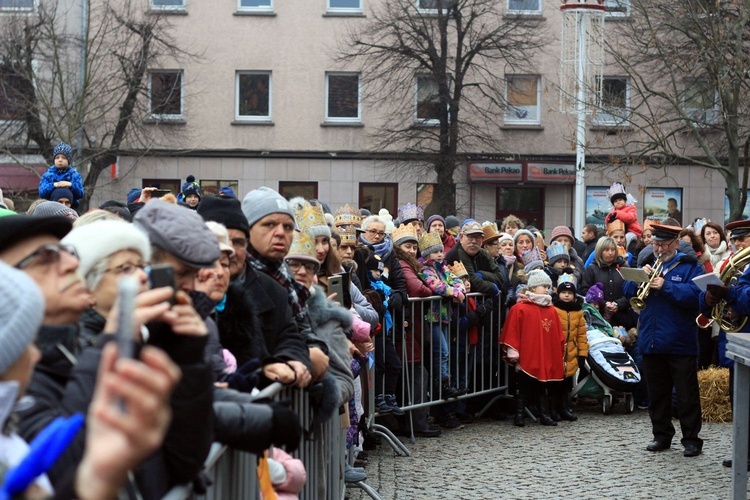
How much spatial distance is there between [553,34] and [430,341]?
25.9m

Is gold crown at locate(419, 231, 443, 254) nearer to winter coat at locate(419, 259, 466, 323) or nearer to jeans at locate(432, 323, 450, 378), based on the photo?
winter coat at locate(419, 259, 466, 323)

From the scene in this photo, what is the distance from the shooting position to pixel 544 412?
12.6m

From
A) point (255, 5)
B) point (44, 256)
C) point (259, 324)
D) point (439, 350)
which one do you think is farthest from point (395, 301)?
point (255, 5)

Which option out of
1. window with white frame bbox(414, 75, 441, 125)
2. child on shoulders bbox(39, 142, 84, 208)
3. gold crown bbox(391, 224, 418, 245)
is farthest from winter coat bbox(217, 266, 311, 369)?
A: window with white frame bbox(414, 75, 441, 125)

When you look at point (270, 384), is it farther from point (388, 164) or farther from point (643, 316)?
point (388, 164)

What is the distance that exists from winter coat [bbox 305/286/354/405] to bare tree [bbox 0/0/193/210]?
24.4 meters

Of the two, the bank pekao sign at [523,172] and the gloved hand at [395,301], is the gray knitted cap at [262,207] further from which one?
the bank pekao sign at [523,172]

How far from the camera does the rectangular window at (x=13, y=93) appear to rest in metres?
31.4

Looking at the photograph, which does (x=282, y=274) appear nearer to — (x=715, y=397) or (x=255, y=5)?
(x=715, y=397)

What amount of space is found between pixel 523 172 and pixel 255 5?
10.2 meters

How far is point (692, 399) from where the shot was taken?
34.6 ft

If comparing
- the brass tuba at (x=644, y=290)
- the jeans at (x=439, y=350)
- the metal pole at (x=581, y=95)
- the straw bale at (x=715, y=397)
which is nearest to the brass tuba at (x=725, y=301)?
the brass tuba at (x=644, y=290)

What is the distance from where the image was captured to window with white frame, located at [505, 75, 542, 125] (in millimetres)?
36750

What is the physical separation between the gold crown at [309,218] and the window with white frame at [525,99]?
29.6 metres
